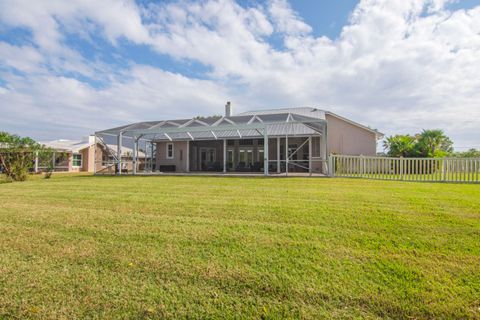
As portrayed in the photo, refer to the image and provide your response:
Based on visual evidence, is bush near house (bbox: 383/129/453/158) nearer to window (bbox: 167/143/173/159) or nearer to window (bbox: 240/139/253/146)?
window (bbox: 240/139/253/146)

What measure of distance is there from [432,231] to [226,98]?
77.9ft

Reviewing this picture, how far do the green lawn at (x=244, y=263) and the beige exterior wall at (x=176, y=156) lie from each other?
16.4 meters

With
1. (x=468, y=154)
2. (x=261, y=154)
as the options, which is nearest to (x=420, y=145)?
(x=468, y=154)

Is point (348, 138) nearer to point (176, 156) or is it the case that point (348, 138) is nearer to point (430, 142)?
point (430, 142)

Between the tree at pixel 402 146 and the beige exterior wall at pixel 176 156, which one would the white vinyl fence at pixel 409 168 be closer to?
the tree at pixel 402 146

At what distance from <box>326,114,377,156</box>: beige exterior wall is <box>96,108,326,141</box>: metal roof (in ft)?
4.17

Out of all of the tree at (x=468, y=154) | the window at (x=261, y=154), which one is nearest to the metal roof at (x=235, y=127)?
the window at (x=261, y=154)

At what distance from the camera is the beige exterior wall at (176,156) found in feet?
71.4

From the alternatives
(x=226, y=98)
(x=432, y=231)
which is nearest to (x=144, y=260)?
(x=432, y=231)

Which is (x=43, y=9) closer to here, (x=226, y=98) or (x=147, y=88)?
(x=147, y=88)

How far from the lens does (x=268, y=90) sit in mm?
23391

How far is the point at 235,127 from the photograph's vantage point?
15.0m

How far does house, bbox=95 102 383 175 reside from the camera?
51.1 feet

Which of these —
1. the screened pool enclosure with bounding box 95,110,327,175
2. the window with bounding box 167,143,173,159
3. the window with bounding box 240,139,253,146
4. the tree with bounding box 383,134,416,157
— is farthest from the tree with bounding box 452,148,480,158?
the window with bounding box 167,143,173,159
